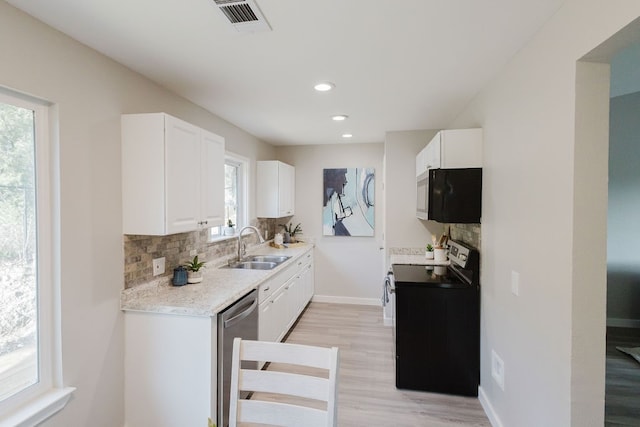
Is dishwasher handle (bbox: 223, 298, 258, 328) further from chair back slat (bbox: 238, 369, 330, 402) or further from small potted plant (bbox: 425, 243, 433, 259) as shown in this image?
small potted plant (bbox: 425, 243, 433, 259)

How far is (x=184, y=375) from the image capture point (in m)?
1.96

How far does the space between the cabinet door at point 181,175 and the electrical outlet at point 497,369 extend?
2.34 m

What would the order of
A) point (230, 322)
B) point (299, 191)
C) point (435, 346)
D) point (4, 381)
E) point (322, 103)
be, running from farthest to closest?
point (299, 191)
point (322, 103)
point (435, 346)
point (230, 322)
point (4, 381)

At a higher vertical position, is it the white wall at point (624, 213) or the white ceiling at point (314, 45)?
the white ceiling at point (314, 45)

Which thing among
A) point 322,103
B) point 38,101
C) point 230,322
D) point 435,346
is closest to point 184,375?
point 230,322

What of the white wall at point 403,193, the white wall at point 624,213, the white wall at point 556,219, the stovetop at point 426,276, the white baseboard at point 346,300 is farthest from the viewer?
the white baseboard at point 346,300

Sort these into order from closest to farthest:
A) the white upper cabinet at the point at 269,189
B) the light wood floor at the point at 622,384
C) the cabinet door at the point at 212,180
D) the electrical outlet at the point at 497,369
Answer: the electrical outlet at the point at 497,369
the light wood floor at the point at 622,384
the cabinet door at the point at 212,180
the white upper cabinet at the point at 269,189

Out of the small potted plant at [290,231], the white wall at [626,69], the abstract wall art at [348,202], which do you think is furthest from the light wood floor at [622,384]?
the small potted plant at [290,231]

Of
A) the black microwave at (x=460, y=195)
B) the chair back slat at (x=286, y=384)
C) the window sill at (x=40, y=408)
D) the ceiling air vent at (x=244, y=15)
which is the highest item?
the ceiling air vent at (x=244, y=15)

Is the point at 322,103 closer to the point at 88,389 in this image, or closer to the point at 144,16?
the point at 144,16

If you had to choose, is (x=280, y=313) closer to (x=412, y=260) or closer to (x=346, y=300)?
(x=412, y=260)

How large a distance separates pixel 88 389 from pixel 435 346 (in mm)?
2393

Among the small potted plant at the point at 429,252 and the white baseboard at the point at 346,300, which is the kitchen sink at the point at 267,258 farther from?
the small potted plant at the point at 429,252

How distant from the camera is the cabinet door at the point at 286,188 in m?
4.44
